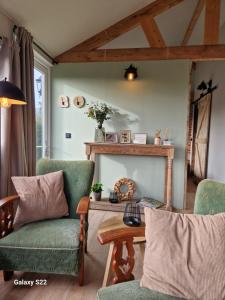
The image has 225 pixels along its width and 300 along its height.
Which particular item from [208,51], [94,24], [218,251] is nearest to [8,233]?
[218,251]

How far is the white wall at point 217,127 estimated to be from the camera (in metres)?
4.08

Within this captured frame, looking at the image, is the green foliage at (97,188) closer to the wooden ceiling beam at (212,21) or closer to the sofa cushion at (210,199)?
the sofa cushion at (210,199)

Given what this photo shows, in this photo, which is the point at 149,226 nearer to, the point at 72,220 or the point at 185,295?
the point at 185,295

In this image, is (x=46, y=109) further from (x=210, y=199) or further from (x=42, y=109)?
(x=210, y=199)

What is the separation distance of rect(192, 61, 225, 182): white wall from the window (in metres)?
3.08

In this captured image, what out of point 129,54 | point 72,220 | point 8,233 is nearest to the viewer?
point 8,233

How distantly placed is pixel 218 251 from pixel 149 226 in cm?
36

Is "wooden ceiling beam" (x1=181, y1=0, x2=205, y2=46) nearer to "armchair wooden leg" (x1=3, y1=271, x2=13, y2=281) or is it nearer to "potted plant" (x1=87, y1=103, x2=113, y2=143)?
"potted plant" (x1=87, y1=103, x2=113, y2=143)

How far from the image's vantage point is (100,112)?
3.49 metres

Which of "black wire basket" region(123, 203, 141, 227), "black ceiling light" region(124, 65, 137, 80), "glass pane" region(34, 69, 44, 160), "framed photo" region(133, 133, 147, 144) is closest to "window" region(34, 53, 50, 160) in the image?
"glass pane" region(34, 69, 44, 160)

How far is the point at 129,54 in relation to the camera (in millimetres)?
3447

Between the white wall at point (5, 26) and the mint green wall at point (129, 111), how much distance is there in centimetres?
133

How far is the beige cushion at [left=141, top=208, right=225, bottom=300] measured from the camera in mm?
1101

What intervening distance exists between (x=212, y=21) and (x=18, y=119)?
2939 millimetres
